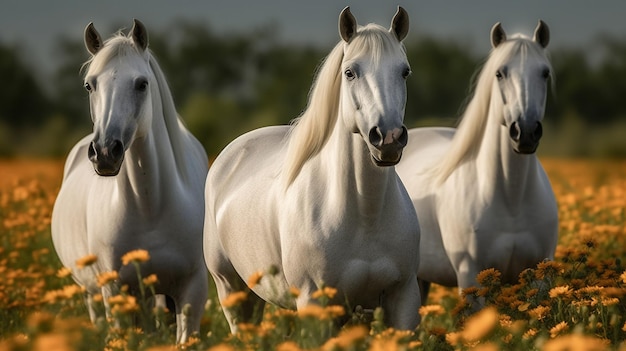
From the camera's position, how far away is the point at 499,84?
5.48 m

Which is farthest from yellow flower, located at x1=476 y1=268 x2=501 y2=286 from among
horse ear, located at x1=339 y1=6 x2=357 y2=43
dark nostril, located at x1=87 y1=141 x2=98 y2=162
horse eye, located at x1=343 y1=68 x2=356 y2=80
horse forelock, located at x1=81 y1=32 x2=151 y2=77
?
horse forelock, located at x1=81 y1=32 x2=151 y2=77

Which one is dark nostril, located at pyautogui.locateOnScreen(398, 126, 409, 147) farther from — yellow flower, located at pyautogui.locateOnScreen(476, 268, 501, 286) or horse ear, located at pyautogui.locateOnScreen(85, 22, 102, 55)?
horse ear, located at pyautogui.locateOnScreen(85, 22, 102, 55)

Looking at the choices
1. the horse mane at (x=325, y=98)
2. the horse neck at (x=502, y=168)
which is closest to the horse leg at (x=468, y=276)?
the horse neck at (x=502, y=168)

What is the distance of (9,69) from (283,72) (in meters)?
11.1

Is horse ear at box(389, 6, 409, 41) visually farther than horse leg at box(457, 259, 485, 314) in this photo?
No

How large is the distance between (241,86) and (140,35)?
30.5 m

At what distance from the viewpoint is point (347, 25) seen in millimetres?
4242

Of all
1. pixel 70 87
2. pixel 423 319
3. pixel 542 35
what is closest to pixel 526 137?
pixel 542 35

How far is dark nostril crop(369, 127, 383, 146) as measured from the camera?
371cm

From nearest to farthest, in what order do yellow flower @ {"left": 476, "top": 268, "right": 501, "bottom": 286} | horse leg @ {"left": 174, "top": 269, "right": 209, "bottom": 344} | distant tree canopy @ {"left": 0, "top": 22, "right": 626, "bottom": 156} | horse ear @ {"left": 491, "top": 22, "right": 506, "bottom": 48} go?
yellow flower @ {"left": 476, "top": 268, "right": 501, "bottom": 286}, horse leg @ {"left": 174, "top": 269, "right": 209, "bottom": 344}, horse ear @ {"left": 491, "top": 22, "right": 506, "bottom": 48}, distant tree canopy @ {"left": 0, "top": 22, "right": 626, "bottom": 156}

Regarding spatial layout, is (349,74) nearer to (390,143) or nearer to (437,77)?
(390,143)

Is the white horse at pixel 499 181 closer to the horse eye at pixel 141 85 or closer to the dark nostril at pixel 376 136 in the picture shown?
the dark nostril at pixel 376 136

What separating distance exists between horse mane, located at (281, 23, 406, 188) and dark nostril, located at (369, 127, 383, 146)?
1.44ft

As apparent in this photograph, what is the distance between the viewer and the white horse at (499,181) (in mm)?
5312
